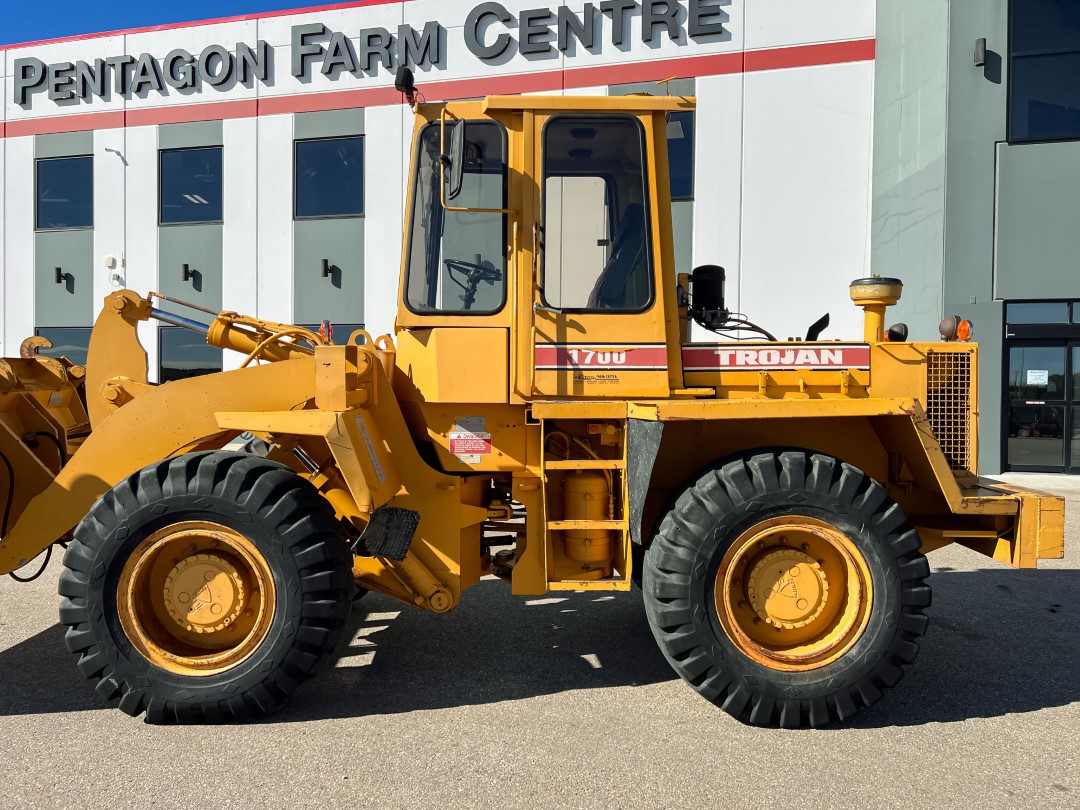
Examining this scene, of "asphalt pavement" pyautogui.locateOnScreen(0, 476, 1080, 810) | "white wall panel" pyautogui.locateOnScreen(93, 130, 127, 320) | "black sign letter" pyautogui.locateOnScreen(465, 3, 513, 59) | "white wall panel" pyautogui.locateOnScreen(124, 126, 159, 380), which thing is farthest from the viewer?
"white wall panel" pyautogui.locateOnScreen(93, 130, 127, 320)

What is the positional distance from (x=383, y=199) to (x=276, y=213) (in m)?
2.02

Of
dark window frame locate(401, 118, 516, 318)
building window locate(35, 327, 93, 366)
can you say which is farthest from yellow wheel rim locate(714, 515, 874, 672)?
building window locate(35, 327, 93, 366)

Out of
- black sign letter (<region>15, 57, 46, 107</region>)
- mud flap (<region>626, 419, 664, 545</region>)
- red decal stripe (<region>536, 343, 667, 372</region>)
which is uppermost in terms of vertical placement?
black sign letter (<region>15, 57, 46, 107</region>)

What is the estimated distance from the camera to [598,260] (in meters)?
3.40

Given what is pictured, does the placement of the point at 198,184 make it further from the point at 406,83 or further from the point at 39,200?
the point at 406,83

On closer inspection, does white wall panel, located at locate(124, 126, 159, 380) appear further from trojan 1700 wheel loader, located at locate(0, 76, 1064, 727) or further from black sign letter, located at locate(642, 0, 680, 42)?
trojan 1700 wheel loader, located at locate(0, 76, 1064, 727)

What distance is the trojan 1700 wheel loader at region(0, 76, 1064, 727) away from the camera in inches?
122

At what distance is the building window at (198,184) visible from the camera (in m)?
12.5

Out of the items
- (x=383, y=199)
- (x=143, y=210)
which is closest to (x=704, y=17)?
(x=383, y=199)

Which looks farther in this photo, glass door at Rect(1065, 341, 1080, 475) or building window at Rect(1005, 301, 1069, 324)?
glass door at Rect(1065, 341, 1080, 475)

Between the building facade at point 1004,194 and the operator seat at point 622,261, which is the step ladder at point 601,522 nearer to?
the operator seat at point 622,261

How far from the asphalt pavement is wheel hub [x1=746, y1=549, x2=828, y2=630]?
0.50 m

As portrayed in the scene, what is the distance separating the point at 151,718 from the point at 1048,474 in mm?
11889

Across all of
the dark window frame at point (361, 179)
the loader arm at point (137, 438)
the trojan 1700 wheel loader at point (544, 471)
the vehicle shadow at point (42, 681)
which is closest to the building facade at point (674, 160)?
the dark window frame at point (361, 179)
